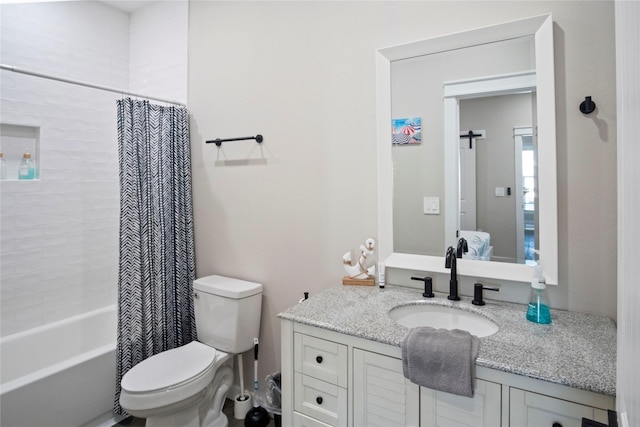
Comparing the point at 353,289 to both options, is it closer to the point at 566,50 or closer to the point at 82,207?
the point at 566,50

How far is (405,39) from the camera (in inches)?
66.4

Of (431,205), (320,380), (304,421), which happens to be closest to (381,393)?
(320,380)

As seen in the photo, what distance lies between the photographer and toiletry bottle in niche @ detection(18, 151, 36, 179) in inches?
89.8

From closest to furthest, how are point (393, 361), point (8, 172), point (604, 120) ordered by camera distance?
point (393, 361), point (604, 120), point (8, 172)

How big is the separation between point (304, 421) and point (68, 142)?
7.94 feet

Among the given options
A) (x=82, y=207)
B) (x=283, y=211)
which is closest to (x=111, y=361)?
(x=82, y=207)

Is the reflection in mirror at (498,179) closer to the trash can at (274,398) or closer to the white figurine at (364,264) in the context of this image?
the white figurine at (364,264)

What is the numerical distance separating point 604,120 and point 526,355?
3.00ft

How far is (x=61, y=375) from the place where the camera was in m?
1.85

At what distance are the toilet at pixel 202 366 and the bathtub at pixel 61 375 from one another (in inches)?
15.3

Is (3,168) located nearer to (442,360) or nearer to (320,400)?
(320,400)

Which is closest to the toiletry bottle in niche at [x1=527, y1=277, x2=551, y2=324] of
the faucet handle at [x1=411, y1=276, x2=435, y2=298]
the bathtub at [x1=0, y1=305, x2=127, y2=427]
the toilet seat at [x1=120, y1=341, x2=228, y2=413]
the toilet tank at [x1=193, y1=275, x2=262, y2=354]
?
the faucet handle at [x1=411, y1=276, x2=435, y2=298]

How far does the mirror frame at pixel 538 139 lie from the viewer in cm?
138

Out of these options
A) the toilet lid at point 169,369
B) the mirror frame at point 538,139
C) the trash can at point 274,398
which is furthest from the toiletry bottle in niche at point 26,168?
the mirror frame at point 538,139
